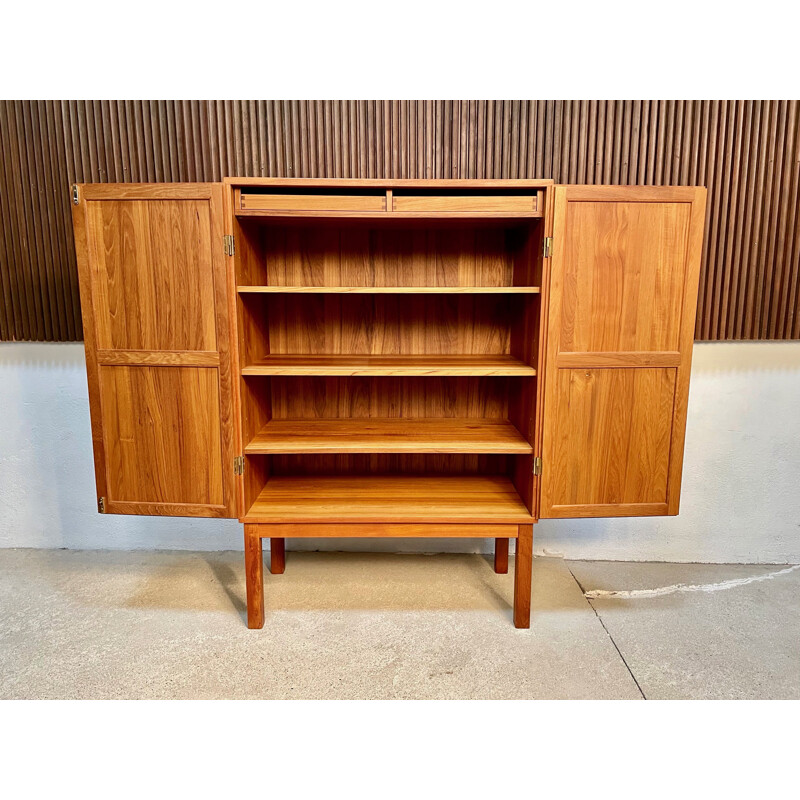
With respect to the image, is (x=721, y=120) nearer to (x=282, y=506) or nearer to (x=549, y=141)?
(x=549, y=141)

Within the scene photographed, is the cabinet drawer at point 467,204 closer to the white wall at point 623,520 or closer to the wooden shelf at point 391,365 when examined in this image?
the wooden shelf at point 391,365

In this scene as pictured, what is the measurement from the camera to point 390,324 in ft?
9.55

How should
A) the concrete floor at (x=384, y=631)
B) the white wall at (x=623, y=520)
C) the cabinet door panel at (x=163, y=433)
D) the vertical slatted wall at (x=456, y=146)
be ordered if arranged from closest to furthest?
1. the concrete floor at (x=384, y=631)
2. the cabinet door panel at (x=163, y=433)
3. the vertical slatted wall at (x=456, y=146)
4. the white wall at (x=623, y=520)

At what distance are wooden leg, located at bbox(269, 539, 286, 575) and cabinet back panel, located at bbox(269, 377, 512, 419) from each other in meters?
0.72

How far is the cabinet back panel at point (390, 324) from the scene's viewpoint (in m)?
2.89

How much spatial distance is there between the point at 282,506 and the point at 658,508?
1.77 m

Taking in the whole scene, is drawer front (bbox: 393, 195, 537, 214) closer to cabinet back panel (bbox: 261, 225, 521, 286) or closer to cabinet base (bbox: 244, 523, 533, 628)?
cabinet back panel (bbox: 261, 225, 521, 286)

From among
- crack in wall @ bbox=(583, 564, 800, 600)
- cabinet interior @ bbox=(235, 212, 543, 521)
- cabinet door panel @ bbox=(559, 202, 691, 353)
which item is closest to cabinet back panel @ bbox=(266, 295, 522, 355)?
cabinet interior @ bbox=(235, 212, 543, 521)

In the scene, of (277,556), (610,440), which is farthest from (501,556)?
(277,556)

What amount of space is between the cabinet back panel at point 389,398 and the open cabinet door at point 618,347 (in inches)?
23.1

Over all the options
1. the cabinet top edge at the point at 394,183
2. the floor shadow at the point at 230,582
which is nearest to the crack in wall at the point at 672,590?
the floor shadow at the point at 230,582

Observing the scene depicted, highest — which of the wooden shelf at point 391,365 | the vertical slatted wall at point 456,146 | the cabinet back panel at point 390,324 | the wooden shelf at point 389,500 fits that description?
the vertical slatted wall at point 456,146

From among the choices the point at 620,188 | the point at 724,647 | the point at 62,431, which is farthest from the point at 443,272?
the point at 62,431

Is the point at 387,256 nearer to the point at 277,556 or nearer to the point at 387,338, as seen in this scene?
the point at 387,338
